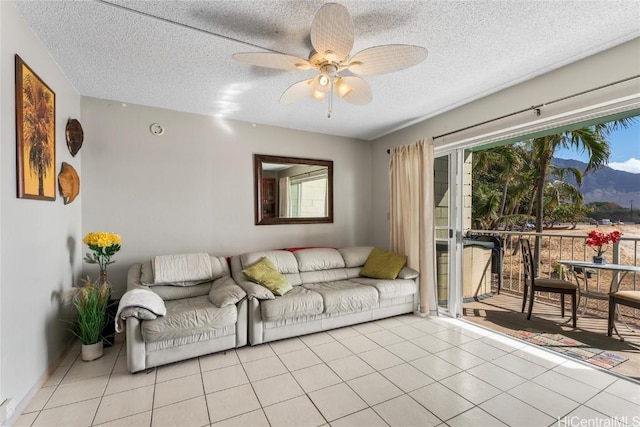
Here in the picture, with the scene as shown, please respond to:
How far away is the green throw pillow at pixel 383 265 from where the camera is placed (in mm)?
3568

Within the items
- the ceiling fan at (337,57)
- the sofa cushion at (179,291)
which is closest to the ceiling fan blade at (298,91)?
the ceiling fan at (337,57)

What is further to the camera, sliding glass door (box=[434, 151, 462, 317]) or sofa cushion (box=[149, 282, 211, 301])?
sliding glass door (box=[434, 151, 462, 317])

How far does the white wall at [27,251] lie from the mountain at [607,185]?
5.40 metres

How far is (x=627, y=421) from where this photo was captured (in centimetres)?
170

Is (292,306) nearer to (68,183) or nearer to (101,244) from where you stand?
(101,244)

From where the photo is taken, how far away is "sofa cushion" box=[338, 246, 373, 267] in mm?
3914

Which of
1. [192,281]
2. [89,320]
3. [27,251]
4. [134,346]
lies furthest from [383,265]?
[27,251]

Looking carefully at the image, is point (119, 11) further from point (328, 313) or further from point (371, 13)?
point (328, 313)

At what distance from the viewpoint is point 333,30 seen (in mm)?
1529

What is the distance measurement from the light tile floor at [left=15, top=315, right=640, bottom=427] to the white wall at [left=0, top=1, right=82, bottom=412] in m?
0.28

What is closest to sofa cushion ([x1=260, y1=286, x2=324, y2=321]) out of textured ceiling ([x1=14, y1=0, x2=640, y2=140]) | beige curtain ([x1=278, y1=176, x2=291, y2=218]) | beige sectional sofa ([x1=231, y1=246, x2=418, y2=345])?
beige sectional sofa ([x1=231, y1=246, x2=418, y2=345])

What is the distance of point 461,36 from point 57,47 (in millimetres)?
2865

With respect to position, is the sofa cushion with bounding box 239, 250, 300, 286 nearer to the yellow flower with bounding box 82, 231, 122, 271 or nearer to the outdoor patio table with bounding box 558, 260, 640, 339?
the yellow flower with bounding box 82, 231, 122, 271

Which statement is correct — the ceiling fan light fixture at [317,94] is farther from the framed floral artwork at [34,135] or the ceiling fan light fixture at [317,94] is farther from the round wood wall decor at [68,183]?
the round wood wall decor at [68,183]
